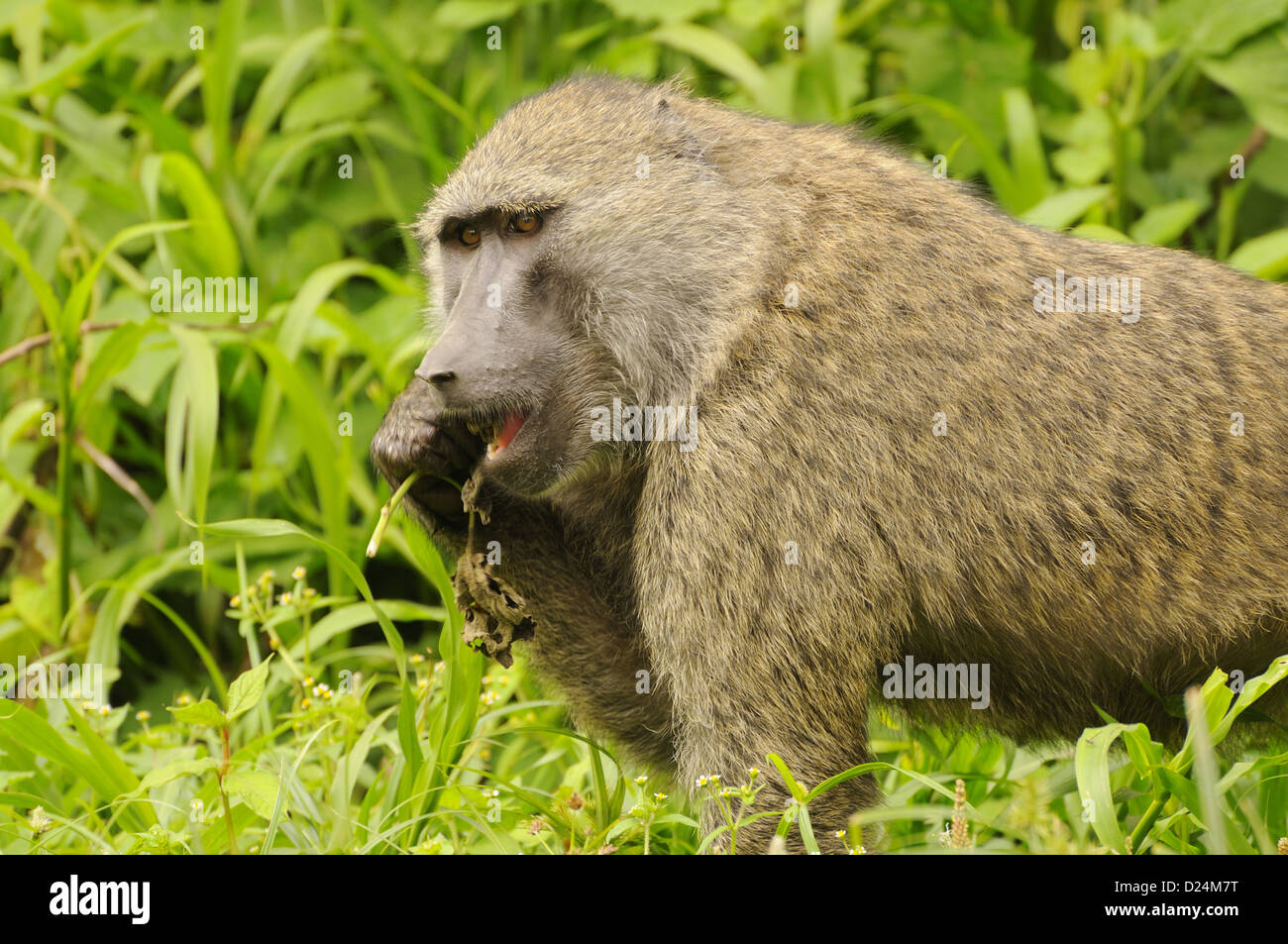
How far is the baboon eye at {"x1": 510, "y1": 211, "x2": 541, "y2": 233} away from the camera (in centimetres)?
295

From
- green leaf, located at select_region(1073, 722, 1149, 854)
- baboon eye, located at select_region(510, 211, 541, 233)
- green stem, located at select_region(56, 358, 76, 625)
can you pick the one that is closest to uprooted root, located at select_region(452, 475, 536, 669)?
baboon eye, located at select_region(510, 211, 541, 233)

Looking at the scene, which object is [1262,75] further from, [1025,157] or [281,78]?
[281,78]

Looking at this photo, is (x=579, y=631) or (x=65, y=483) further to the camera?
(x=65, y=483)

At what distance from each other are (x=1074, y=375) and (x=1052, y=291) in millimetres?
218

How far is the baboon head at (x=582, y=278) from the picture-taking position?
2840mm

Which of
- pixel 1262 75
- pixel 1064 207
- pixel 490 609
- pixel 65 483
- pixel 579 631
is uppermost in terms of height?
pixel 1262 75

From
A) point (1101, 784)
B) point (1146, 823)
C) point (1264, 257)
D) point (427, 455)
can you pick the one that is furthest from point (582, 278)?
point (1264, 257)

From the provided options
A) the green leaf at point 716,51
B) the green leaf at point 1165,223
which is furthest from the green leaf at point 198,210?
the green leaf at point 1165,223

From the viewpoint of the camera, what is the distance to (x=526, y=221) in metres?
2.96

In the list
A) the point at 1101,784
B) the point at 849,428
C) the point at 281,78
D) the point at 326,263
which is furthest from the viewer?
the point at 326,263

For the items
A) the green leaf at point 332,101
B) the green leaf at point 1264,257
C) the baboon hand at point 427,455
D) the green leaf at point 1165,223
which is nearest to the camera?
the baboon hand at point 427,455

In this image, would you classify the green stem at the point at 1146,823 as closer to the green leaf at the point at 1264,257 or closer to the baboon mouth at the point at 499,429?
the baboon mouth at the point at 499,429

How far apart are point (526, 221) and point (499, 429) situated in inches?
17.7
